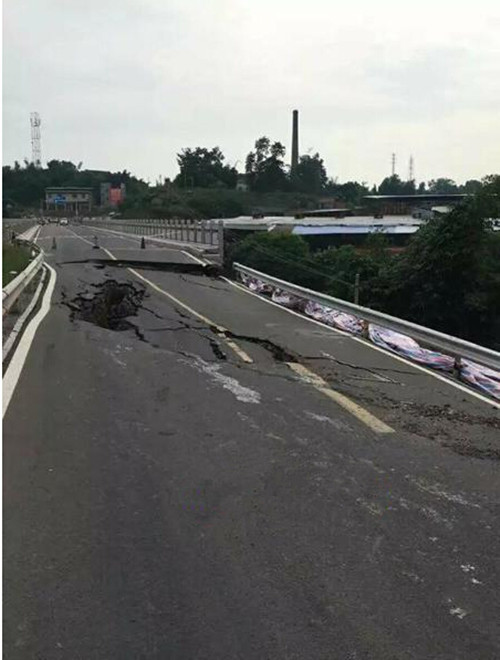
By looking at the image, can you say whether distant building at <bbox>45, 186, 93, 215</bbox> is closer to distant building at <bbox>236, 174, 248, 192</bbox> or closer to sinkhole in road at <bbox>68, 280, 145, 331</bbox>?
distant building at <bbox>236, 174, 248, 192</bbox>

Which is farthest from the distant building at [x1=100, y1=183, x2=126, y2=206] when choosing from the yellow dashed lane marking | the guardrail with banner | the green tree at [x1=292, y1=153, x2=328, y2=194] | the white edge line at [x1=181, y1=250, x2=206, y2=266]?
the yellow dashed lane marking

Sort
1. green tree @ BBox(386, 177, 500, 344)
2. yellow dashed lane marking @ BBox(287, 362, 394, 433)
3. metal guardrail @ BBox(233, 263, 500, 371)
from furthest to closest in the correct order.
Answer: green tree @ BBox(386, 177, 500, 344)
metal guardrail @ BBox(233, 263, 500, 371)
yellow dashed lane marking @ BBox(287, 362, 394, 433)

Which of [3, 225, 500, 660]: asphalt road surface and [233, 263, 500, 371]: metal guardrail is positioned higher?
[233, 263, 500, 371]: metal guardrail

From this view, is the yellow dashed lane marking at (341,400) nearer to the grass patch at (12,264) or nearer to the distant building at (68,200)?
the grass patch at (12,264)

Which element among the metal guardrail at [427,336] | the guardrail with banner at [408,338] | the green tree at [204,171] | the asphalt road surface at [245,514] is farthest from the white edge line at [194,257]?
the green tree at [204,171]

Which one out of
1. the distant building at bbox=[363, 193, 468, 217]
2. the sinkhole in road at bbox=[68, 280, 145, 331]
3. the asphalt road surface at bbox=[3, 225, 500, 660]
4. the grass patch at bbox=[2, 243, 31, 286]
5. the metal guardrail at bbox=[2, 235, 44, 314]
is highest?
the distant building at bbox=[363, 193, 468, 217]

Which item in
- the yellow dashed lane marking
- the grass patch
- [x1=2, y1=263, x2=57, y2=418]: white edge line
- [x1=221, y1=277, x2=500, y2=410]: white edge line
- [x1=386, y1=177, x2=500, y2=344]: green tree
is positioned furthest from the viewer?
[x1=386, y1=177, x2=500, y2=344]: green tree

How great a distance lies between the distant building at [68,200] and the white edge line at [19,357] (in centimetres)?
16297

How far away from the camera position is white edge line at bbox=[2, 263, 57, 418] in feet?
23.5

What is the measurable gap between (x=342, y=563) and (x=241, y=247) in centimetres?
3232

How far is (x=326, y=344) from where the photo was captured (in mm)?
11070

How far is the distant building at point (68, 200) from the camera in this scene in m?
171

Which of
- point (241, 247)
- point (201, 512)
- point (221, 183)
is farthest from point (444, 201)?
point (201, 512)

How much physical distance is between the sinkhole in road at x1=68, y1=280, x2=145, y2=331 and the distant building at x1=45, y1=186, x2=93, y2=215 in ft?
523
